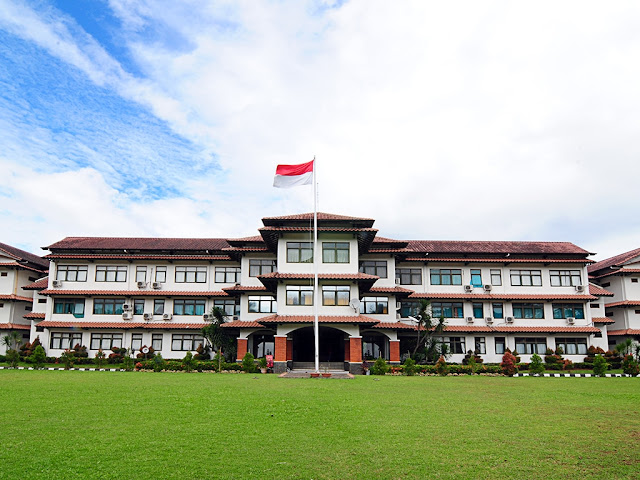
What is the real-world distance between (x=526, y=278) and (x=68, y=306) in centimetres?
3075

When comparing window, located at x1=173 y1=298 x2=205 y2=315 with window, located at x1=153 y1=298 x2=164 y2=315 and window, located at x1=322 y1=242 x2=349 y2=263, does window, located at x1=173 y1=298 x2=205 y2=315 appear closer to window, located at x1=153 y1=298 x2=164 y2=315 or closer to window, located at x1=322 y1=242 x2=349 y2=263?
window, located at x1=153 y1=298 x2=164 y2=315

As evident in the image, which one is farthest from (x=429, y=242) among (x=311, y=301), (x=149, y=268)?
(x=149, y=268)

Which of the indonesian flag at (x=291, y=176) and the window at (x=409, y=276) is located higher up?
the indonesian flag at (x=291, y=176)

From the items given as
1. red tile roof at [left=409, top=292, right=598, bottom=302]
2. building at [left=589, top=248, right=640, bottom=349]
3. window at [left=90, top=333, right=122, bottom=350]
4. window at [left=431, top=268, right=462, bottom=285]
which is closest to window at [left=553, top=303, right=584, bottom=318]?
red tile roof at [left=409, top=292, right=598, bottom=302]

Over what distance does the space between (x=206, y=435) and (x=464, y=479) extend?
4524 mm

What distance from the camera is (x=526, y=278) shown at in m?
34.7

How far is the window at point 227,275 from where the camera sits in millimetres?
34531

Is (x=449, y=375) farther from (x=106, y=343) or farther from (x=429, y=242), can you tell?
(x=106, y=343)

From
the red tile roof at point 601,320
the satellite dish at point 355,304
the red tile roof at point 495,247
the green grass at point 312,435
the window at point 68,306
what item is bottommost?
the green grass at point 312,435

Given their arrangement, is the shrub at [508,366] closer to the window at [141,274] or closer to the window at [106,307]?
the window at [141,274]

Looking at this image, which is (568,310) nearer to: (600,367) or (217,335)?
(600,367)

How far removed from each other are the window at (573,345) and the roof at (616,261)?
6317 millimetres

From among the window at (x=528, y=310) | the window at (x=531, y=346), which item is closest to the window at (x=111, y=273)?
the window at (x=528, y=310)

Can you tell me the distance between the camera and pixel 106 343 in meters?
33.6
